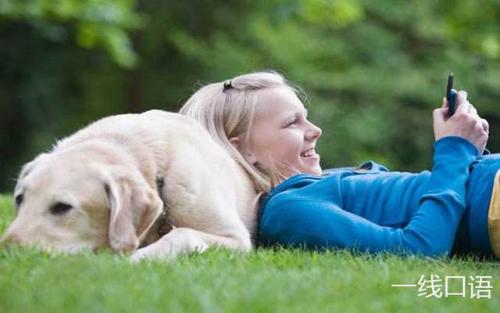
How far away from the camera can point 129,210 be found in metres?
4.55

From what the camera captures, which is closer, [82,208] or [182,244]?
[82,208]

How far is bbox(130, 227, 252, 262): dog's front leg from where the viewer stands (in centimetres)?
453

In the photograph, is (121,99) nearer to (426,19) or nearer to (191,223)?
(426,19)

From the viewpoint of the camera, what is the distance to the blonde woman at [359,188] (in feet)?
16.1

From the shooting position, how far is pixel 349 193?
523 cm

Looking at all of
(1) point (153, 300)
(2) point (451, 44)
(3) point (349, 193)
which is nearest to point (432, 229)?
(3) point (349, 193)

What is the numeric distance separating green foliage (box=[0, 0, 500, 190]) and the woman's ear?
9260 mm

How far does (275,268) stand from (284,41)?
13.8 m

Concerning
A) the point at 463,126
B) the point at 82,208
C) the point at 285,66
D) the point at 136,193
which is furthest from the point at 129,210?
the point at 285,66

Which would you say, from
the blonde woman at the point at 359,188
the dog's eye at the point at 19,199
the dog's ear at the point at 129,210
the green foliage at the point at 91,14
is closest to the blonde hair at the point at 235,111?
the blonde woman at the point at 359,188

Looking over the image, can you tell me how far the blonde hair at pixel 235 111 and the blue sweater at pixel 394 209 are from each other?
0.28 m

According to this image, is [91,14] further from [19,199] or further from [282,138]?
[19,199]

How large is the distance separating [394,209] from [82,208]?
1.54 metres

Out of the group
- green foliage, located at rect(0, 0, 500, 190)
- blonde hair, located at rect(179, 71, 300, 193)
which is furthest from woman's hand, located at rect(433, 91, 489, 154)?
green foliage, located at rect(0, 0, 500, 190)
